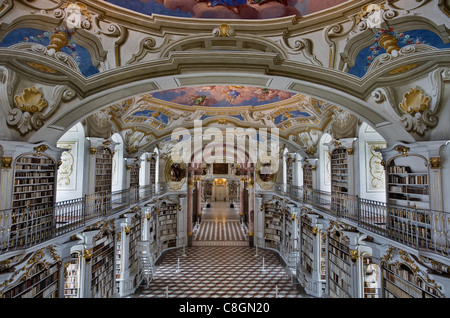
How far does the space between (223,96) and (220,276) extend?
8.09m

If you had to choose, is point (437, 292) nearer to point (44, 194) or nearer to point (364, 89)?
point (364, 89)

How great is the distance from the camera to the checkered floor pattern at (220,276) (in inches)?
399

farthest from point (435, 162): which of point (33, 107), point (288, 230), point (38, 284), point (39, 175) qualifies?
point (288, 230)

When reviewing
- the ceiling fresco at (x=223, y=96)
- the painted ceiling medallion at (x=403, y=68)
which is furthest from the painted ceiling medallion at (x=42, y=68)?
the painted ceiling medallion at (x=403, y=68)

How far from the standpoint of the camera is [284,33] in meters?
5.37

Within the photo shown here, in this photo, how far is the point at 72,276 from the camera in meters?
7.41

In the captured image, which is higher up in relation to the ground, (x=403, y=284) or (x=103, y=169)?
(x=103, y=169)

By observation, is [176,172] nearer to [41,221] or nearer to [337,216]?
[337,216]

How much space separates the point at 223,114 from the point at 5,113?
8.72 m

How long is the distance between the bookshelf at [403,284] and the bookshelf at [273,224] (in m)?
10.1

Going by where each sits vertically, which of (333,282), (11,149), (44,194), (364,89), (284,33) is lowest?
(333,282)
